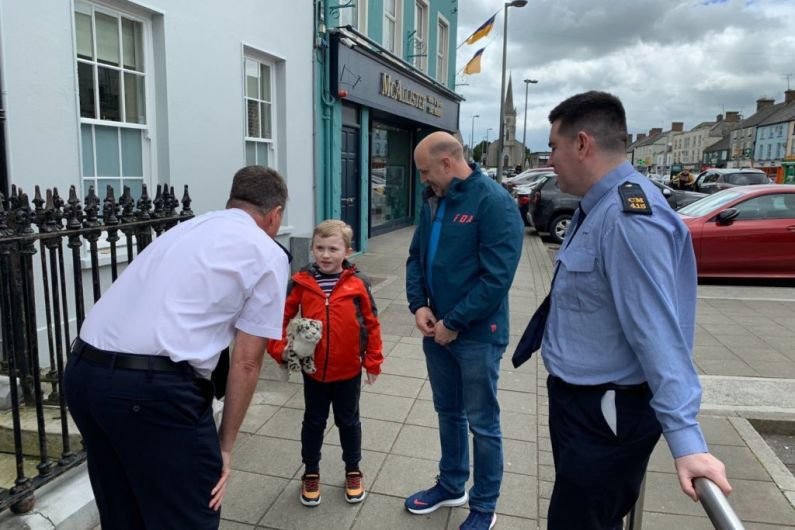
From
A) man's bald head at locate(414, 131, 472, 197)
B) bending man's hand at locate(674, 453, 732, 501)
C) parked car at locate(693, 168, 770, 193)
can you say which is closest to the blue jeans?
man's bald head at locate(414, 131, 472, 197)

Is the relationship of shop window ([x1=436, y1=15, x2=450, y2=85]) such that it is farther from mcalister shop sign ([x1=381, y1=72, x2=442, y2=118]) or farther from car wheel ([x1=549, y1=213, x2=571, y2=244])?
car wheel ([x1=549, y1=213, x2=571, y2=244])

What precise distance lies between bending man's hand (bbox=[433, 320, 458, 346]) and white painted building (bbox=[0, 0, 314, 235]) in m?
3.25

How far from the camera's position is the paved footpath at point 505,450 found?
3.08m

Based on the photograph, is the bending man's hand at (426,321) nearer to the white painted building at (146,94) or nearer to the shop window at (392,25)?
the white painted building at (146,94)

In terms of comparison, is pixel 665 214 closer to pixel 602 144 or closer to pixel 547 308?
pixel 602 144

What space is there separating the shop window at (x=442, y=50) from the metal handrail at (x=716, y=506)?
14639 mm

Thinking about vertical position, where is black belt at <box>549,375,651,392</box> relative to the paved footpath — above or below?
above

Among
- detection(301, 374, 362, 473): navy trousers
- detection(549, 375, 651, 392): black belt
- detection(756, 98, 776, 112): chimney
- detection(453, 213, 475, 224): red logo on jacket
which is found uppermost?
detection(756, 98, 776, 112): chimney

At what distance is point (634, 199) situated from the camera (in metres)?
1.79

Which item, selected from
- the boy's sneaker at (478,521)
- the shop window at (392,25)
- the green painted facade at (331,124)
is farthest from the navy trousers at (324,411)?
the shop window at (392,25)

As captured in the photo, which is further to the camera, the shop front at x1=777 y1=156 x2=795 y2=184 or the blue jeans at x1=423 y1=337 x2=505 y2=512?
the shop front at x1=777 y1=156 x2=795 y2=184

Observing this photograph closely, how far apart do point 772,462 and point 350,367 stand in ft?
8.85

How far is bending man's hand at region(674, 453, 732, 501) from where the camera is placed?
151 centimetres

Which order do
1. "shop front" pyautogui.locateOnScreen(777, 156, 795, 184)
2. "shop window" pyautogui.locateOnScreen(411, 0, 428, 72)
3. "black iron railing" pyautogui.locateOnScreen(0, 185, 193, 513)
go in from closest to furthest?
1. "black iron railing" pyautogui.locateOnScreen(0, 185, 193, 513)
2. "shop window" pyautogui.locateOnScreen(411, 0, 428, 72)
3. "shop front" pyautogui.locateOnScreen(777, 156, 795, 184)
